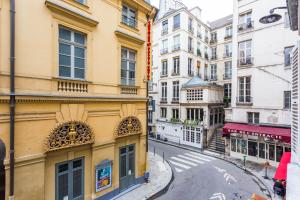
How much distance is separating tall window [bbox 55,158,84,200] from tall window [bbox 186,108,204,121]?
17274mm

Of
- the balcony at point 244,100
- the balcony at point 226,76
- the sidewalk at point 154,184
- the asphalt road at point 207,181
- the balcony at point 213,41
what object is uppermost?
the balcony at point 213,41

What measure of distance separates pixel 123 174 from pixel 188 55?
64.5 ft

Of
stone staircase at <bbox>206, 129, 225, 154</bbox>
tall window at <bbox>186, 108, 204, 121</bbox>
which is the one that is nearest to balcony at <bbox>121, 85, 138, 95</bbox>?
tall window at <bbox>186, 108, 204, 121</bbox>

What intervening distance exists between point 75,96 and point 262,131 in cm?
1551

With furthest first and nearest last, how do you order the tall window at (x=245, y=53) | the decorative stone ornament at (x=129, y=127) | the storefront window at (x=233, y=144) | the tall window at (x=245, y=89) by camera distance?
the storefront window at (x=233, y=144) → the tall window at (x=245, y=53) → the tall window at (x=245, y=89) → the decorative stone ornament at (x=129, y=127)

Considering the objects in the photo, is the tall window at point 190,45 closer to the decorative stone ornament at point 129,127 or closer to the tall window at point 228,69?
the tall window at point 228,69

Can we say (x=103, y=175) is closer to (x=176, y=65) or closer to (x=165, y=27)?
(x=176, y=65)

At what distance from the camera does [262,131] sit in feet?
52.9

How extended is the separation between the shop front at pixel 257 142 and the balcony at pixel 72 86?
14737 mm

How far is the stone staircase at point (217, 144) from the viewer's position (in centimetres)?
2122

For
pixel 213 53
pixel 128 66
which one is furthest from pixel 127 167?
pixel 213 53

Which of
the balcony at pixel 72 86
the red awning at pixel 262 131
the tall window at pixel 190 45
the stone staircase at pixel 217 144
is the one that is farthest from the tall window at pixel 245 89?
the balcony at pixel 72 86

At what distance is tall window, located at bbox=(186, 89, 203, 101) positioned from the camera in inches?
→ 917

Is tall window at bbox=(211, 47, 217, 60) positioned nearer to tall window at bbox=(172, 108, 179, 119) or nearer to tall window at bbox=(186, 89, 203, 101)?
tall window at bbox=(186, 89, 203, 101)
